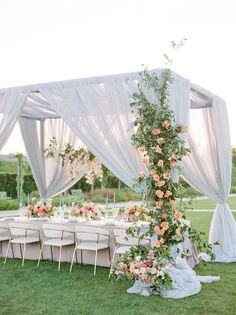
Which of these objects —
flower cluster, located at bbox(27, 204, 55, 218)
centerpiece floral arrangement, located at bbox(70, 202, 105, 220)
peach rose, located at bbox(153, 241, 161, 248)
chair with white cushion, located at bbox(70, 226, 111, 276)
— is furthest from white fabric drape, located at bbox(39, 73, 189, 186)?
flower cluster, located at bbox(27, 204, 55, 218)

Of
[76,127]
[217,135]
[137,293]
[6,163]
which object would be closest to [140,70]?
[76,127]

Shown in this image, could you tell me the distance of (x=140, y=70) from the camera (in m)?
5.89

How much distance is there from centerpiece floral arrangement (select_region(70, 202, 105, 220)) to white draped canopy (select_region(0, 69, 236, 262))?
1371mm

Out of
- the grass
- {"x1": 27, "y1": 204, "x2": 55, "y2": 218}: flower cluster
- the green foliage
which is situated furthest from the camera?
the green foliage

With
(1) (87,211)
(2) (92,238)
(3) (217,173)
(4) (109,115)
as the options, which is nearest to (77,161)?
(1) (87,211)

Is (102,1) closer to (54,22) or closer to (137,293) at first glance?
(54,22)

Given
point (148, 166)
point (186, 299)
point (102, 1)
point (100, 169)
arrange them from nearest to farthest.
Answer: point (186, 299) < point (148, 166) < point (100, 169) < point (102, 1)

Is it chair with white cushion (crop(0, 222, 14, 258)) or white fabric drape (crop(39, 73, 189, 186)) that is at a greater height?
white fabric drape (crop(39, 73, 189, 186))

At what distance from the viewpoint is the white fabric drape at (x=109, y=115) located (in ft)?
19.1

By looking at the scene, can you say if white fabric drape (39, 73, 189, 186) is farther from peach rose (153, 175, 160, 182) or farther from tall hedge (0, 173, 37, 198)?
tall hedge (0, 173, 37, 198)

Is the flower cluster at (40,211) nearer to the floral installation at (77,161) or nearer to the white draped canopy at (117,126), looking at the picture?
the floral installation at (77,161)

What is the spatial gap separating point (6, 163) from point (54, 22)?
13966 mm

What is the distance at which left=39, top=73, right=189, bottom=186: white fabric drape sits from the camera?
5828 millimetres

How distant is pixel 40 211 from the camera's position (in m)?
7.60
